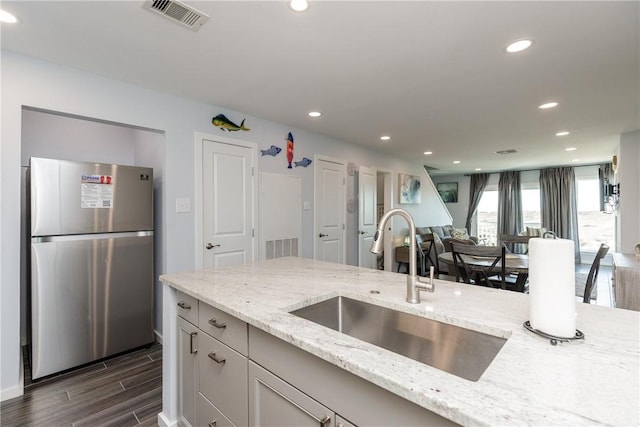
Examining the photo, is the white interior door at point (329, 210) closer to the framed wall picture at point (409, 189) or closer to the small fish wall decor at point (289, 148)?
the small fish wall decor at point (289, 148)

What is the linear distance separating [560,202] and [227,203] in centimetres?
798

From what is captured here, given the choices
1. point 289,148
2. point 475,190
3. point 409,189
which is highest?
point 289,148

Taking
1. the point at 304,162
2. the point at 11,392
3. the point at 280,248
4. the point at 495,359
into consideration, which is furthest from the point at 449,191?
the point at 11,392

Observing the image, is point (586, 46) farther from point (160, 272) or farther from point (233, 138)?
point (160, 272)

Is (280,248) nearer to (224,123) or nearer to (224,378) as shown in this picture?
(224,123)

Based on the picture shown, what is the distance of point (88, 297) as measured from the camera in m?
2.46

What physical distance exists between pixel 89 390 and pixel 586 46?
4154mm

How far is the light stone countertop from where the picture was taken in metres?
0.57

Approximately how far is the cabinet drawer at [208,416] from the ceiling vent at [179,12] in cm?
199

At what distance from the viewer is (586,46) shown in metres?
1.91

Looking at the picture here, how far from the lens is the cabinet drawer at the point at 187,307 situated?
149cm

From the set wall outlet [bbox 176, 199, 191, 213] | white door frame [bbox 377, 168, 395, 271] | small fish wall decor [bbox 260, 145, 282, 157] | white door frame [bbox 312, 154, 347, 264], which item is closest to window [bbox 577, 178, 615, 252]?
white door frame [bbox 377, 168, 395, 271]

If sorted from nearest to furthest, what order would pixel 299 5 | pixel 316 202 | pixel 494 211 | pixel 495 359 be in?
pixel 495 359 < pixel 299 5 < pixel 316 202 < pixel 494 211

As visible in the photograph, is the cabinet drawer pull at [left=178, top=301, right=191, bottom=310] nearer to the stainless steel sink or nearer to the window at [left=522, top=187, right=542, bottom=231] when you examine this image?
the stainless steel sink
